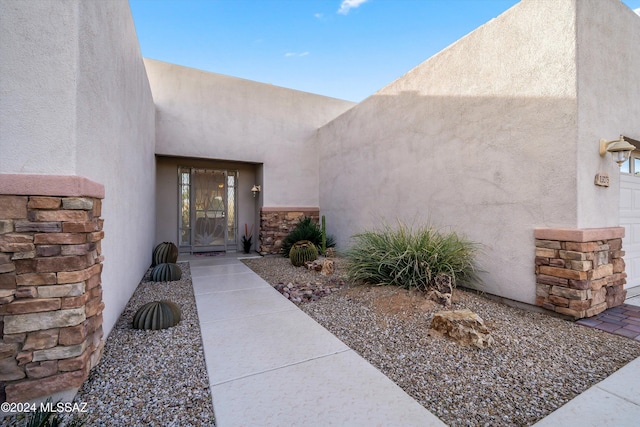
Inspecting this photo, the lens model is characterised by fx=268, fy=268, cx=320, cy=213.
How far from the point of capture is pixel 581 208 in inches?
109

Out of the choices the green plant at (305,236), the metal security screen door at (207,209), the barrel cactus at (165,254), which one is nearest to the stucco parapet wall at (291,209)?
the green plant at (305,236)

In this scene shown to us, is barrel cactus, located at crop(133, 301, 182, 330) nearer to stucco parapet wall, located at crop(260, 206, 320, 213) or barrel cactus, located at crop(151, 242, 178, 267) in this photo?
barrel cactus, located at crop(151, 242, 178, 267)

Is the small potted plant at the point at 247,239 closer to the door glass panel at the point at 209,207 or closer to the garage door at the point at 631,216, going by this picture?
the door glass panel at the point at 209,207

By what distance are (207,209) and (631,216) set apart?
823 centimetres

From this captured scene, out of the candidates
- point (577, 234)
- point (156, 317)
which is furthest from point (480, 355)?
point (156, 317)

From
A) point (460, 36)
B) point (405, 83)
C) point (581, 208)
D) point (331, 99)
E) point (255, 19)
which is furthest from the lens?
point (331, 99)

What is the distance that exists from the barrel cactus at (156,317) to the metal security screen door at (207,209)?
496 centimetres

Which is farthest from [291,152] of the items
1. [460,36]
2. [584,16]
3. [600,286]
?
[600,286]

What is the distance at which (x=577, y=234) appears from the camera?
2672 mm

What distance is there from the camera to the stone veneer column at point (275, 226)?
7.04 m

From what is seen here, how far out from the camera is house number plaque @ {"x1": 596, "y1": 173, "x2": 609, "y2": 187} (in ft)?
9.50

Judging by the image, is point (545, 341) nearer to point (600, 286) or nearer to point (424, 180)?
point (600, 286)

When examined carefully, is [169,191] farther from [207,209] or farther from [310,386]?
[310,386]

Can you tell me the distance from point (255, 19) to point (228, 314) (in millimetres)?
6260
